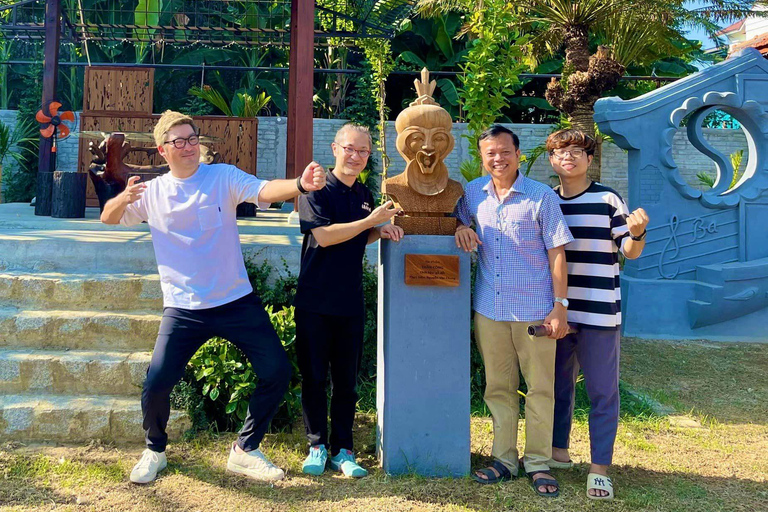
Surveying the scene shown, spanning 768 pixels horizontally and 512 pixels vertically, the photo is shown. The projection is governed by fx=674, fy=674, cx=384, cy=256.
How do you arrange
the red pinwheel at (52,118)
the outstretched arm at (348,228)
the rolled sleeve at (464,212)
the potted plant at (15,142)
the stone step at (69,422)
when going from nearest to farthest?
1. the outstretched arm at (348,228)
2. the rolled sleeve at (464,212)
3. the stone step at (69,422)
4. the red pinwheel at (52,118)
5. the potted plant at (15,142)

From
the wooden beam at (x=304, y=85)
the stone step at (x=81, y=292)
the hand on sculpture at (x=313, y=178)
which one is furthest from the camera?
the wooden beam at (x=304, y=85)

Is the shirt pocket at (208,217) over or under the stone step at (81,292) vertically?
over

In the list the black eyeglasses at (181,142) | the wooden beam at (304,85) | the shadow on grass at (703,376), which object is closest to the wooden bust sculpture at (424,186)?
the black eyeglasses at (181,142)

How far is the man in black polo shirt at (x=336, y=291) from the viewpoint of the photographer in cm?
307

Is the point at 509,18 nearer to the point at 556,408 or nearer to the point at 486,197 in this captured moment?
the point at 486,197

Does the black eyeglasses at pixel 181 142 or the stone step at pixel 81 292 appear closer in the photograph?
the black eyeglasses at pixel 181 142

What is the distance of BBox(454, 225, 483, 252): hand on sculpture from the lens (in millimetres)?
3213

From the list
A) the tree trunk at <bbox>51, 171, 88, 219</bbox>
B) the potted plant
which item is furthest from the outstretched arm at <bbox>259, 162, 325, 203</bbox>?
the potted plant

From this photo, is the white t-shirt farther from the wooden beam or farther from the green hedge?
the wooden beam

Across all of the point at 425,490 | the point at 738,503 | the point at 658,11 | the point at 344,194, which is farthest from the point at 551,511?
the point at 658,11

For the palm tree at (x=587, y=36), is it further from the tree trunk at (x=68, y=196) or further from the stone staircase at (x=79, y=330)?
the stone staircase at (x=79, y=330)

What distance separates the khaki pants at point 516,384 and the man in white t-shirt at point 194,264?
0.96 meters

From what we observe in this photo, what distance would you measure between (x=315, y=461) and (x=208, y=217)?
1.28m

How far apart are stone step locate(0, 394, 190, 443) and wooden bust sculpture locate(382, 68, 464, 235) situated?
68.8 inches
